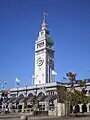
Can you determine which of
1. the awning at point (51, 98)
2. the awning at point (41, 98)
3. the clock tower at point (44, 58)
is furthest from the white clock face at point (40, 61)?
the awning at point (51, 98)

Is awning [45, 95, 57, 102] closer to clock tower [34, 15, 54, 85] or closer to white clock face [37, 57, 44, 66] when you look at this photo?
clock tower [34, 15, 54, 85]

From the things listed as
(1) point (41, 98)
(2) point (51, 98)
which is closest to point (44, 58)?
(1) point (41, 98)

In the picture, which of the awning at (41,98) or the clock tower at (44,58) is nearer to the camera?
the awning at (41,98)

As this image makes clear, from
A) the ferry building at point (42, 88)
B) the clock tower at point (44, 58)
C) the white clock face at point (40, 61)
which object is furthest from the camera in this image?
the white clock face at point (40, 61)

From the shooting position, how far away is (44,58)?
456 feet

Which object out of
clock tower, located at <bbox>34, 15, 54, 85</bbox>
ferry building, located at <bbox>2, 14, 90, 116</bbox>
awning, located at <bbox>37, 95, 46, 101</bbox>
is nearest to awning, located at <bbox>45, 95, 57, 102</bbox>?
ferry building, located at <bbox>2, 14, 90, 116</bbox>

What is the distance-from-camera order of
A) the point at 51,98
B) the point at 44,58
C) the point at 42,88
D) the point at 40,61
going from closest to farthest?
the point at 51,98 < the point at 42,88 < the point at 44,58 < the point at 40,61

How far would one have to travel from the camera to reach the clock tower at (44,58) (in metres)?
138

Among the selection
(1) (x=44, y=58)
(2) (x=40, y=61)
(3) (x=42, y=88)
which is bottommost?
(3) (x=42, y=88)

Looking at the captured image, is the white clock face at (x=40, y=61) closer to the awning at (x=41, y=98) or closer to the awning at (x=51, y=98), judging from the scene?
the awning at (x=41, y=98)

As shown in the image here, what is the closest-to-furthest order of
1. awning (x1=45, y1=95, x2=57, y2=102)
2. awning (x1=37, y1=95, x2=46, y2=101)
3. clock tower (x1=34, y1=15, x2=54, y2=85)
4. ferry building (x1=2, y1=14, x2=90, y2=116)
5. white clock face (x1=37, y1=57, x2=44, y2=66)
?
awning (x1=45, y1=95, x2=57, y2=102) → ferry building (x1=2, y1=14, x2=90, y2=116) → awning (x1=37, y1=95, x2=46, y2=101) → clock tower (x1=34, y1=15, x2=54, y2=85) → white clock face (x1=37, y1=57, x2=44, y2=66)

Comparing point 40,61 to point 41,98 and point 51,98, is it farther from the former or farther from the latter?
point 51,98

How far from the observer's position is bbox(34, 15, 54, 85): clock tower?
13788 cm

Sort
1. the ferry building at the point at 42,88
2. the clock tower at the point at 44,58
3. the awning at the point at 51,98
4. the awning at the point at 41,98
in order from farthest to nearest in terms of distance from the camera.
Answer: the clock tower at the point at 44,58 < the awning at the point at 41,98 < the ferry building at the point at 42,88 < the awning at the point at 51,98
